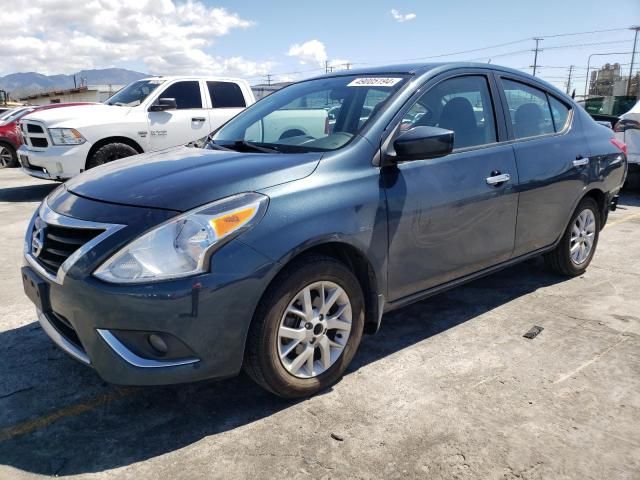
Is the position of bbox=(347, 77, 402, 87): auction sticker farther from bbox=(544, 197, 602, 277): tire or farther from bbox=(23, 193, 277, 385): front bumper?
bbox=(544, 197, 602, 277): tire

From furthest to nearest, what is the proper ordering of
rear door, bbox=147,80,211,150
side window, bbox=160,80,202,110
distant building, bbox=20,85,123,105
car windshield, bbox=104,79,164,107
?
distant building, bbox=20,85,123,105 < side window, bbox=160,80,202,110 < car windshield, bbox=104,79,164,107 < rear door, bbox=147,80,211,150

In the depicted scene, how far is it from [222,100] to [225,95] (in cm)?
11

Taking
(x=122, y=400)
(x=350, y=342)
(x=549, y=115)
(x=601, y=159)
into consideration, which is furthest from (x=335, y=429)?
(x=601, y=159)

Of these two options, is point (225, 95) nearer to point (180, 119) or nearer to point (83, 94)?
point (180, 119)

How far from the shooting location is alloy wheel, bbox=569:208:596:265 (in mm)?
4613

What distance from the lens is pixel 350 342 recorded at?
2.94 metres

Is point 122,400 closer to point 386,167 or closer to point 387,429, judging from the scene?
point 387,429

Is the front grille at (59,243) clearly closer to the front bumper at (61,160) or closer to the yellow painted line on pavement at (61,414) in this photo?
the yellow painted line on pavement at (61,414)

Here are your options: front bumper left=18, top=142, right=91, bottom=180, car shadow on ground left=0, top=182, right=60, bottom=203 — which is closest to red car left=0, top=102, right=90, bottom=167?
car shadow on ground left=0, top=182, right=60, bottom=203

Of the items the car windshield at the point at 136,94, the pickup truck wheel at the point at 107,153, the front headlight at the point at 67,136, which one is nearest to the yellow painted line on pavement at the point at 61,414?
the pickup truck wheel at the point at 107,153

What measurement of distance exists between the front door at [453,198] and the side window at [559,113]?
2.86ft

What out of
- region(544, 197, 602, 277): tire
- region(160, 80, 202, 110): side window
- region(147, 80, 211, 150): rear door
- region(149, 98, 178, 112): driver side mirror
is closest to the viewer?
region(544, 197, 602, 277): tire

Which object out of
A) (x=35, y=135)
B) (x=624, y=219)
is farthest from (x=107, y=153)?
(x=624, y=219)

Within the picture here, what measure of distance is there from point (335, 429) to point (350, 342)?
1.68 feet
